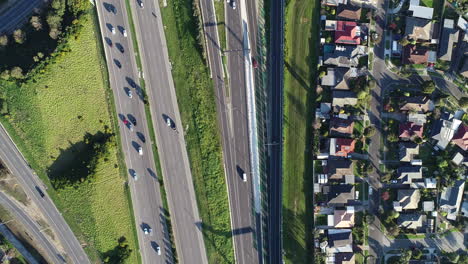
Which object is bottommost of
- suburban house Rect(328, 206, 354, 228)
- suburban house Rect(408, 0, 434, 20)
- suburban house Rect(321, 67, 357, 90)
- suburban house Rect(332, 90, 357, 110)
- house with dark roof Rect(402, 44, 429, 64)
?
suburban house Rect(328, 206, 354, 228)

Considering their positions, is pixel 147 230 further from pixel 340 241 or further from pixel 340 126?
pixel 340 126

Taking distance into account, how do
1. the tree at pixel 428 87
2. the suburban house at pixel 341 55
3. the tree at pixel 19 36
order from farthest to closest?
the suburban house at pixel 341 55 → the tree at pixel 428 87 → the tree at pixel 19 36

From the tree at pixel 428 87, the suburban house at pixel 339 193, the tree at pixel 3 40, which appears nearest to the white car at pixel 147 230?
the suburban house at pixel 339 193

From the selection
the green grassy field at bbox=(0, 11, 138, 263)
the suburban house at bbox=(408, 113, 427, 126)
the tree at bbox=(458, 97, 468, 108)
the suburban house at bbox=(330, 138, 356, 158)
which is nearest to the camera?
the suburban house at bbox=(330, 138, 356, 158)

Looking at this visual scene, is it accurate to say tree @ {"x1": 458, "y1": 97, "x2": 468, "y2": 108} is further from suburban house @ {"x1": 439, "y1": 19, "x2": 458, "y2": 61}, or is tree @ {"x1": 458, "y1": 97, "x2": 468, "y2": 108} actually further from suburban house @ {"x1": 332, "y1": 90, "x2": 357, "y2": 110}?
suburban house @ {"x1": 332, "y1": 90, "x2": 357, "y2": 110}

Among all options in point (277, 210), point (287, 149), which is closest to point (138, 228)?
point (277, 210)

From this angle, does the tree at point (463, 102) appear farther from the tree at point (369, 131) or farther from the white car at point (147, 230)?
the white car at point (147, 230)

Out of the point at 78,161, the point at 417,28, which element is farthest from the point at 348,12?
the point at 78,161

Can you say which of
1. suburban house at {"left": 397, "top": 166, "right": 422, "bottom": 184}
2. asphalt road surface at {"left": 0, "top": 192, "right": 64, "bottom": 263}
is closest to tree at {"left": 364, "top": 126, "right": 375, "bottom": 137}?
suburban house at {"left": 397, "top": 166, "right": 422, "bottom": 184}
